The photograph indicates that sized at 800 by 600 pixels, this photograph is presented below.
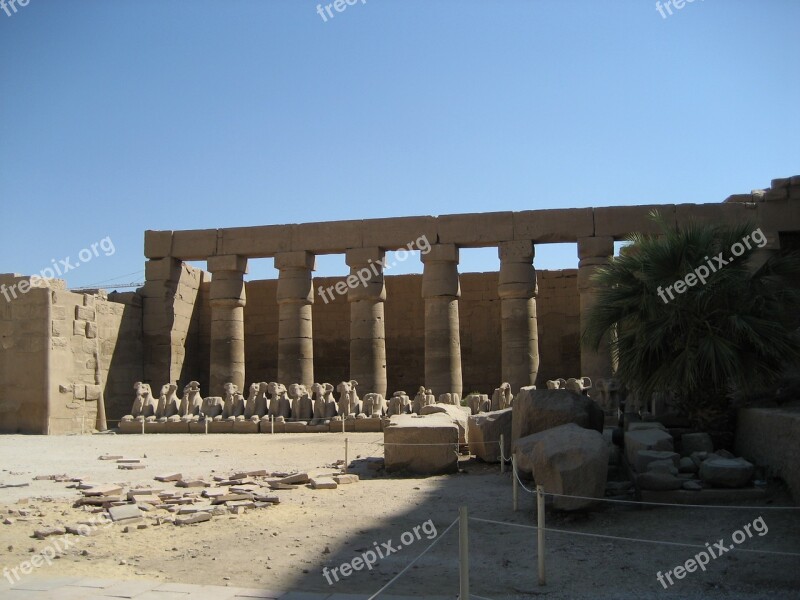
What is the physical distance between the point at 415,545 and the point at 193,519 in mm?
2209

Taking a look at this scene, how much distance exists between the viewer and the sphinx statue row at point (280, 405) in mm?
16172

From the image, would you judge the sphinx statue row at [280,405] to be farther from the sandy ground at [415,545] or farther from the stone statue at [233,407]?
the sandy ground at [415,545]

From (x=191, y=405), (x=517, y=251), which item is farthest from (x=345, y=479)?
(x=517, y=251)

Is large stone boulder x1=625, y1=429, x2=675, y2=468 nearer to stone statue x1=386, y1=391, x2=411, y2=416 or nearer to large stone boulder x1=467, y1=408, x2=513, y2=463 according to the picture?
large stone boulder x1=467, y1=408, x2=513, y2=463

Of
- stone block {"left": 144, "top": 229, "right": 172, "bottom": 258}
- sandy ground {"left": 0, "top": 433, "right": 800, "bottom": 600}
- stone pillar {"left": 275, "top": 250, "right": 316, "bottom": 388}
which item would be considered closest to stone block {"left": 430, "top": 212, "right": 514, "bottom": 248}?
stone pillar {"left": 275, "top": 250, "right": 316, "bottom": 388}

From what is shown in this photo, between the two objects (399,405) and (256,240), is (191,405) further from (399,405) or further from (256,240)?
(399,405)

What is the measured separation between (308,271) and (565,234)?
642cm

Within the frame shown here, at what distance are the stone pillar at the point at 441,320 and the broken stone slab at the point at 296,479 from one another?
906 cm

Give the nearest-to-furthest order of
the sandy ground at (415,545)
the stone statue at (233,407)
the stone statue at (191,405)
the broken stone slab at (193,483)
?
the sandy ground at (415,545) → the broken stone slab at (193,483) → the stone statue at (233,407) → the stone statue at (191,405)

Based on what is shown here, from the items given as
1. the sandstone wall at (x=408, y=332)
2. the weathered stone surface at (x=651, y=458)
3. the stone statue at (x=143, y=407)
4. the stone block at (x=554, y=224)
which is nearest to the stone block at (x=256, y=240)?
the sandstone wall at (x=408, y=332)

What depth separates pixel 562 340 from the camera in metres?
22.6

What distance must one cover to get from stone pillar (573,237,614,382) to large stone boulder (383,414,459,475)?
7859 millimetres

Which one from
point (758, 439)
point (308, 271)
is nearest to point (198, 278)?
point (308, 271)

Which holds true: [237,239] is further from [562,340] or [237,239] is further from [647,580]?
[647,580]
